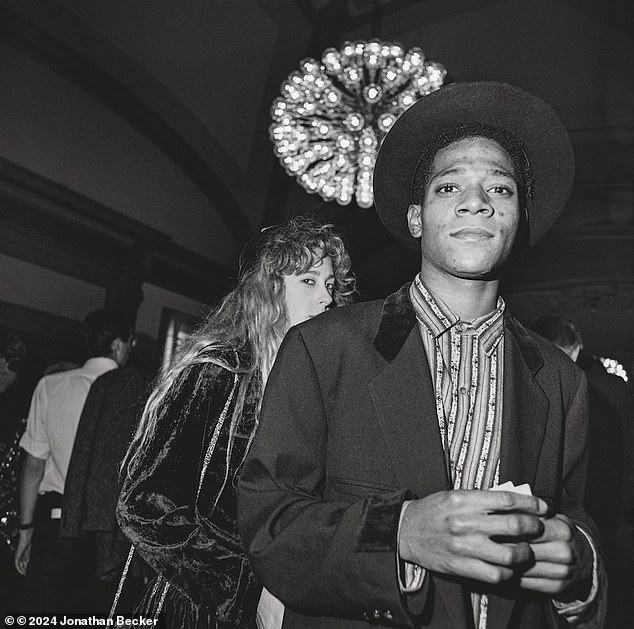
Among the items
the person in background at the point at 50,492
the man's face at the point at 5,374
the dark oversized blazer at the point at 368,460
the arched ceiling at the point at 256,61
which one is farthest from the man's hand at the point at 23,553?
the arched ceiling at the point at 256,61

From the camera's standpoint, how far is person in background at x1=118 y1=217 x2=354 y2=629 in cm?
171

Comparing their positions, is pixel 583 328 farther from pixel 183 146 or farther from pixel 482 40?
pixel 183 146

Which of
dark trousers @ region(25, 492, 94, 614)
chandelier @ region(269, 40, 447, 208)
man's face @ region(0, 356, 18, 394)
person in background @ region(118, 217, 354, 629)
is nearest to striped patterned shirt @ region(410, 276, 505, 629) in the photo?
person in background @ region(118, 217, 354, 629)

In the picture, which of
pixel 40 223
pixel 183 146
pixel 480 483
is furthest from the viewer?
pixel 183 146

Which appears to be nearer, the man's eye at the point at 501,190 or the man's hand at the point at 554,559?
the man's hand at the point at 554,559


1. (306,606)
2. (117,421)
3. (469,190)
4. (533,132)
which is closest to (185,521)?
(306,606)

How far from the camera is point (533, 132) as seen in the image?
1544 millimetres

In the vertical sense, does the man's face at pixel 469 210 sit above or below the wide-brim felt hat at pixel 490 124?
below

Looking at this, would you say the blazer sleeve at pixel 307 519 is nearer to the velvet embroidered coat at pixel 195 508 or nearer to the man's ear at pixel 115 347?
the velvet embroidered coat at pixel 195 508

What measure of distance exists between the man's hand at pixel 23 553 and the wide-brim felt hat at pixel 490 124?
2862mm

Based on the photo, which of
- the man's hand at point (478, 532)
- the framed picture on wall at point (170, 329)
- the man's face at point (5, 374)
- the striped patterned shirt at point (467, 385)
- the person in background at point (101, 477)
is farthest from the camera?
the framed picture on wall at point (170, 329)

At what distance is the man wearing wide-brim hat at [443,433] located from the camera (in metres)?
1.03

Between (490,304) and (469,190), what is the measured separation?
0.24 metres

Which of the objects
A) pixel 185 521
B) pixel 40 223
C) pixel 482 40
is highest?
pixel 482 40
